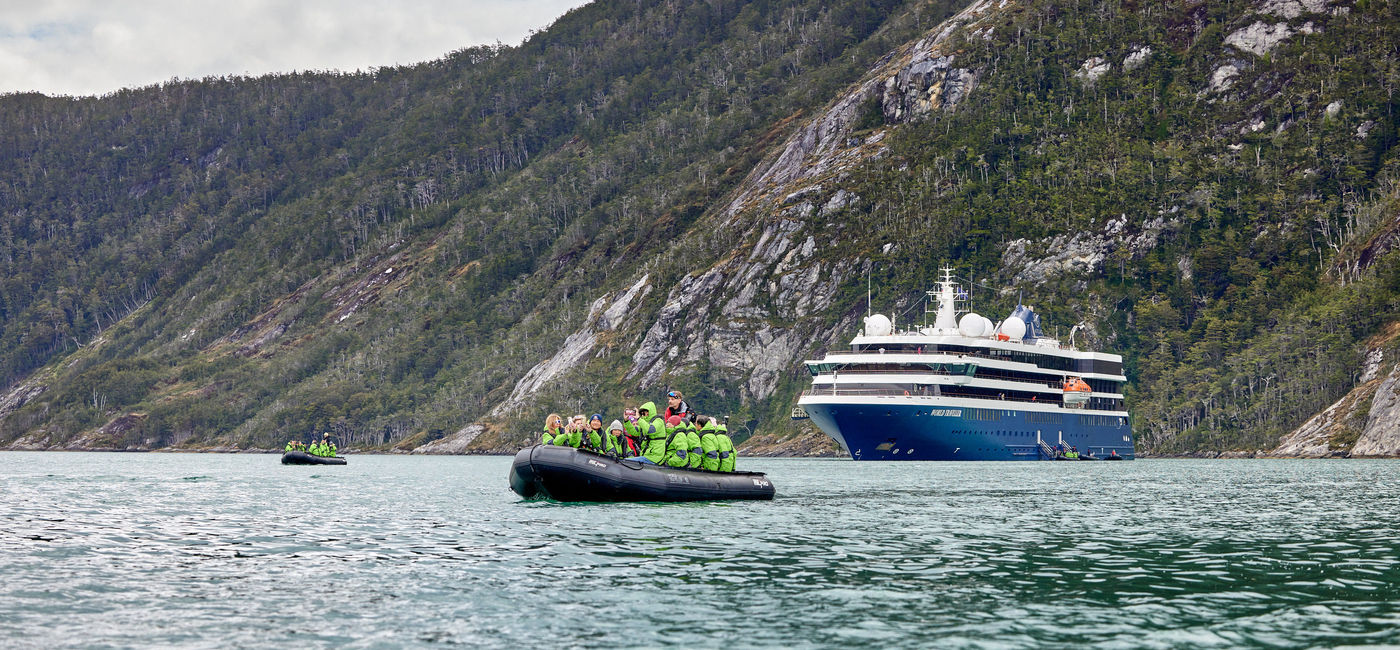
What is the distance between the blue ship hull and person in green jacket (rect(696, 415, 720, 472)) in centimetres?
7275

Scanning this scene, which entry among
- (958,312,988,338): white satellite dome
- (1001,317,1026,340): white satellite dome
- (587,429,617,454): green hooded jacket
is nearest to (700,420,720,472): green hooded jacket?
(587,429,617,454): green hooded jacket

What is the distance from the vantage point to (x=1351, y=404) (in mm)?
146875

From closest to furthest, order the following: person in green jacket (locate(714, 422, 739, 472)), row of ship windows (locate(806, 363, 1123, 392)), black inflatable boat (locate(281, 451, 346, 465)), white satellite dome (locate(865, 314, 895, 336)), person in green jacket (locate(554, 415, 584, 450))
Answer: person in green jacket (locate(554, 415, 584, 450)) → person in green jacket (locate(714, 422, 739, 472)) → black inflatable boat (locate(281, 451, 346, 465)) → row of ship windows (locate(806, 363, 1123, 392)) → white satellite dome (locate(865, 314, 895, 336))

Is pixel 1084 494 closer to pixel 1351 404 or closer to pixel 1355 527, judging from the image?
pixel 1355 527

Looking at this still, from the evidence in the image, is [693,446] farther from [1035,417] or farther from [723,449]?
[1035,417]

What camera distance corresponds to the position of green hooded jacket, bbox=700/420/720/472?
5053cm

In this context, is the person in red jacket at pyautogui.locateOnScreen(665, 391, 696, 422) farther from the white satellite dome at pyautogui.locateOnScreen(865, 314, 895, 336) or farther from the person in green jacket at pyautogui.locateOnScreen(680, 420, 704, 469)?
the white satellite dome at pyautogui.locateOnScreen(865, 314, 895, 336)

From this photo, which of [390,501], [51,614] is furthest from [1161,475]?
[51,614]

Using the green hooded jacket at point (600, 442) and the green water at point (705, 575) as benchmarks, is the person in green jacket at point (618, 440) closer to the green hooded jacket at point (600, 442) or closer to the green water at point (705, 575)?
the green hooded jacket at point (600, 442)

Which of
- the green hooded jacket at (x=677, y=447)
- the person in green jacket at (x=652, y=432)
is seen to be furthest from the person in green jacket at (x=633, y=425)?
the green hooded jacket at (x=677, y=447)

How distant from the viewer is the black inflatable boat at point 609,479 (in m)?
46.9

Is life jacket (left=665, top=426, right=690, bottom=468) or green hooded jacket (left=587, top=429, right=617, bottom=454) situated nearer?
green hooded jacket (left=587, top=429, right=617, bottom=454)

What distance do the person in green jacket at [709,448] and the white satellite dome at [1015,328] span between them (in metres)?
97.8

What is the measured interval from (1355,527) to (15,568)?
39.4 m
